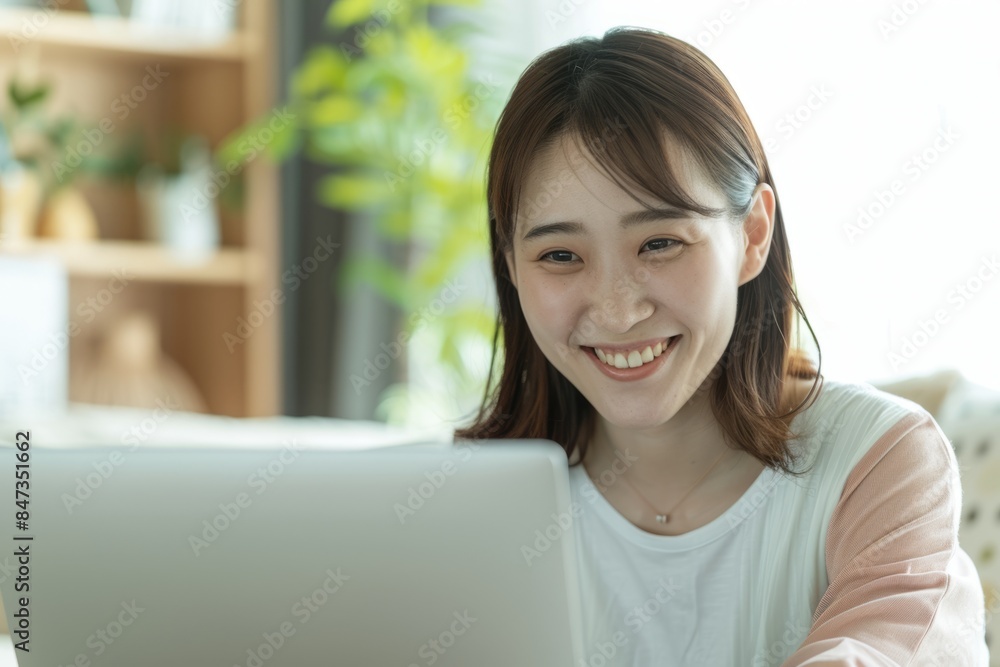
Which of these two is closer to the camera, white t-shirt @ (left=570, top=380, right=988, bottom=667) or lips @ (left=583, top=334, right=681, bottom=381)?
white t-shirt @ (left=570, top=380, right=988, bottom=667)

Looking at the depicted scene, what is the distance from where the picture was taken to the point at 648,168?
1127 millimetres

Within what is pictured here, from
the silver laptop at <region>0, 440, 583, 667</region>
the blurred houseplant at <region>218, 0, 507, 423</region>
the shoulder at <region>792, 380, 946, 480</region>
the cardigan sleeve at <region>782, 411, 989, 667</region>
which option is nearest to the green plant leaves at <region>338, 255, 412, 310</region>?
the blurred houseplant at <region>218, 0, 507, 423</region>

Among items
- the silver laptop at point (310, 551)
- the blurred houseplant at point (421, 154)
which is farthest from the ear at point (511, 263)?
the blurred houseplant at point (421, 154)

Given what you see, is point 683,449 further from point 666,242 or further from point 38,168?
point 38,168

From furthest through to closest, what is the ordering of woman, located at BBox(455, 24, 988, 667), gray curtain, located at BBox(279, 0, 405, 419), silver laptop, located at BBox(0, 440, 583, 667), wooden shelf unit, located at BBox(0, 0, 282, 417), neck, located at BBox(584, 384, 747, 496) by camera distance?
gray curtain, located at BBox(279, 0, 405, 419)
wooden shelf unit, located at BBox(0, 0, 282, 417)
neck, located at BBox(584, 384, 747, 496)
woman, located at BBox(455, 24, 988, 667)
silver laptop, located at BBox(0, 440, 583, 667)

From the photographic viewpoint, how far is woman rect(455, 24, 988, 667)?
110 cm

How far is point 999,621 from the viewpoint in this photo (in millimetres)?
1249

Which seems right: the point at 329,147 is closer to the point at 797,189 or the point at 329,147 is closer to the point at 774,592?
the point at 797,189

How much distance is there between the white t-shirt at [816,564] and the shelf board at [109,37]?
7.37 feet

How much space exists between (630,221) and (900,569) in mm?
419

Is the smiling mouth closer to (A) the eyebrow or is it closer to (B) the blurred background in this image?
(A) the eyebrow

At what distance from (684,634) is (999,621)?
348mm

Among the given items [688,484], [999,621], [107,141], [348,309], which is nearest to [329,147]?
[348,309]

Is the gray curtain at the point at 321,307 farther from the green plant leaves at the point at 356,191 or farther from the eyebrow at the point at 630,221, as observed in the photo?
the eyebrow at the point at 630,221
